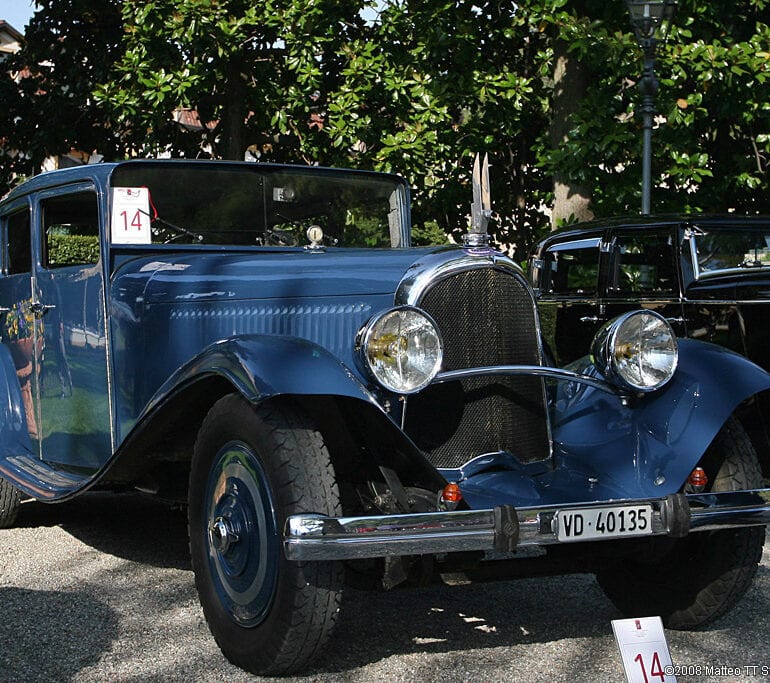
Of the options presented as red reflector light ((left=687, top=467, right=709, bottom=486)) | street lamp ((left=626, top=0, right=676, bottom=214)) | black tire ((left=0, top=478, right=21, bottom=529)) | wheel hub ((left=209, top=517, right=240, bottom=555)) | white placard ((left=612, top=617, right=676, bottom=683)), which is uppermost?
street lamp ((left=626, top=0, right=676, bottom=214))

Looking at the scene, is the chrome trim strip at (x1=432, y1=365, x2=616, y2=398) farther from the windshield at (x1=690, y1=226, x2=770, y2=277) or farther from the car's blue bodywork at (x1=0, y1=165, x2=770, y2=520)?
the windshield at (x1=690, y1=226, x2=770, y2=277)

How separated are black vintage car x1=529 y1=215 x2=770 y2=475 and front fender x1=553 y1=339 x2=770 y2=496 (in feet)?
7.78

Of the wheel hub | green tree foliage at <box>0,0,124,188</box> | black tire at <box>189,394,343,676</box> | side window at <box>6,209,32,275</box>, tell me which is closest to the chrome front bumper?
black tire at <box>189,394,343,676</box>

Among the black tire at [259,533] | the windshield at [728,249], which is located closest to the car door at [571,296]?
the windshield at [728,249]

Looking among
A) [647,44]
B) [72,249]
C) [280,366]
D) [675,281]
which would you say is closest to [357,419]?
[280,366]

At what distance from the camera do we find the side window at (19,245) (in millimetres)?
5453

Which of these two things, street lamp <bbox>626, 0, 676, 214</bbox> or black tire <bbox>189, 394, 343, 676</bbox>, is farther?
street lamp <bbox>626, 0, 676, 214</bbox>

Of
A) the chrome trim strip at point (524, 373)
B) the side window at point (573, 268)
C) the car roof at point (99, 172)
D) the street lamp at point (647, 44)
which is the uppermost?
the street lamp at point (647, 44)

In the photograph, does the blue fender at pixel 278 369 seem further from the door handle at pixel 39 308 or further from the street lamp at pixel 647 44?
the street lamp at pixel 647 44

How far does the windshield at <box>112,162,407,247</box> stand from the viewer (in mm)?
4770

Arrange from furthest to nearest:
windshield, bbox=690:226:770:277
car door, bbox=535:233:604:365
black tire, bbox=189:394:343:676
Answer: car door, bbox=535:233:604:365, windshield, bbox=690:226:770:277, black tire, bbox=189:394:343:676

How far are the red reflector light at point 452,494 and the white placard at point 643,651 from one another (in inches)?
26.7

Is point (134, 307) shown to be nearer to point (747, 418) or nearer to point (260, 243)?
point (260, 243)

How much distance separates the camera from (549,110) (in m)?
13.0
